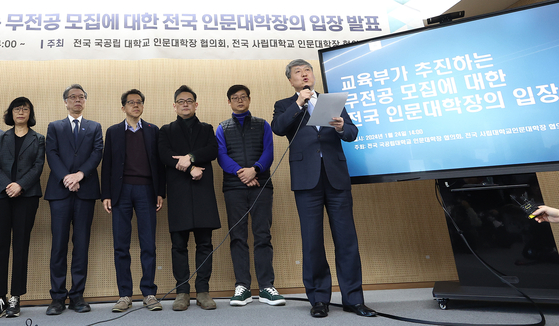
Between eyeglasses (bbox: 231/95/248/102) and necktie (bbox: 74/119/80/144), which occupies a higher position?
eyeglasses (bbox: 231/95/248/102)

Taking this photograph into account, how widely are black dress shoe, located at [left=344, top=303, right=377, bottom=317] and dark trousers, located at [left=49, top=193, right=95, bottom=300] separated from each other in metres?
1.76

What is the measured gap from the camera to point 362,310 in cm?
199

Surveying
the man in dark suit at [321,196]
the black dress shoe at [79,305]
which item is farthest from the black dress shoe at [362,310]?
the black dress shoe at [79,305]

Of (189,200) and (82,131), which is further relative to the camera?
(82,131)

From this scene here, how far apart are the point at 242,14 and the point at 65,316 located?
271cm

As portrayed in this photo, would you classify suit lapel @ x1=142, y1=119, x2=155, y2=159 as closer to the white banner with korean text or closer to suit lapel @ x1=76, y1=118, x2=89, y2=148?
suit lapel @ x1=76, y1=118, x2=89, y2=148

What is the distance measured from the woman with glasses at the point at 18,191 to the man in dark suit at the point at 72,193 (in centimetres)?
11

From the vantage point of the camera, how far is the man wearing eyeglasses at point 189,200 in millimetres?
2391

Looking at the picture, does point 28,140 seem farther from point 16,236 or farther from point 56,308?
point 56,308

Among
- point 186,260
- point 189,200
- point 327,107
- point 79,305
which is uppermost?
point 327,107

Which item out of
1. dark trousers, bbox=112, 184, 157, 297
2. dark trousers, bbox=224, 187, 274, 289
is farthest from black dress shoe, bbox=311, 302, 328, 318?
dark trousers, bbox=112, 184, 157, 297

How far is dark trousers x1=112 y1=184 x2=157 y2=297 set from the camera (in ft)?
7.93

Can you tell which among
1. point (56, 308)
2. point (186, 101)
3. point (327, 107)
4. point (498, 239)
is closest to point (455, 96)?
point (498, 239)

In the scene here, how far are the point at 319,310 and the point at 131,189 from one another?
60.0 inches
